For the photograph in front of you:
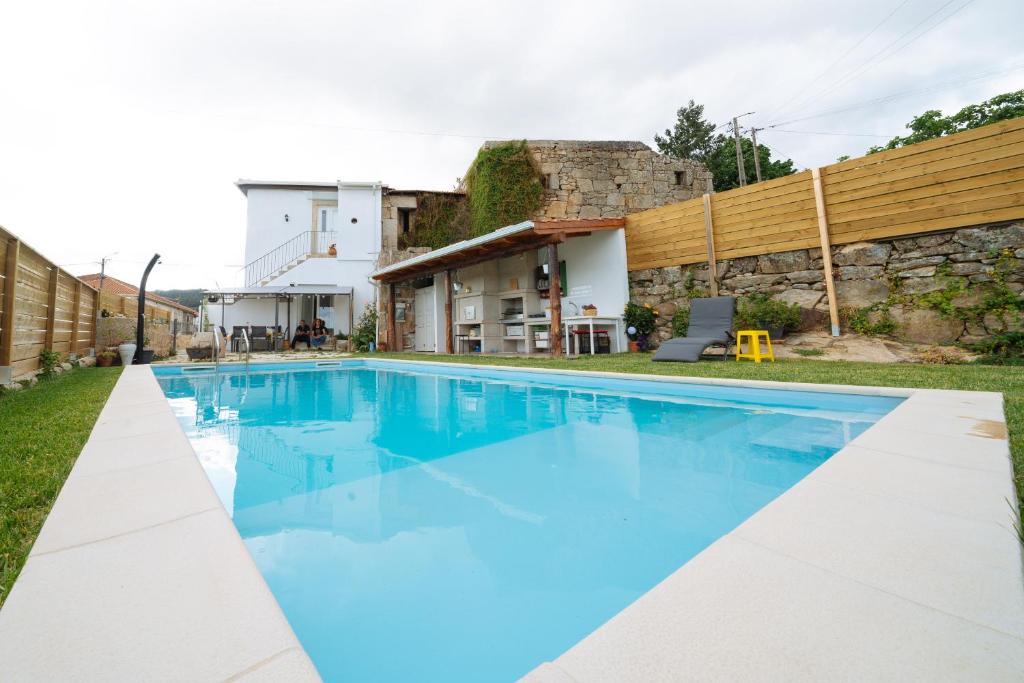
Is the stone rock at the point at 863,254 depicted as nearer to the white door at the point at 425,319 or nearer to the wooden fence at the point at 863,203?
the wooden fence at the point at 863,203

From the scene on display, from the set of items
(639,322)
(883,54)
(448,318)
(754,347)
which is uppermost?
(883,54)

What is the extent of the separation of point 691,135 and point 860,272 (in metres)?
19.2

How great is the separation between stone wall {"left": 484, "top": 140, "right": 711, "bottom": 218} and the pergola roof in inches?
182

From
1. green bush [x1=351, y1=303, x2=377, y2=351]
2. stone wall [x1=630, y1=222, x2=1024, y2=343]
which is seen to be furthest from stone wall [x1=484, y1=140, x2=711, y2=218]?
stone wall [x1=630, y1=222, x2=1024, y2=343]

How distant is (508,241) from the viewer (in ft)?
28.1

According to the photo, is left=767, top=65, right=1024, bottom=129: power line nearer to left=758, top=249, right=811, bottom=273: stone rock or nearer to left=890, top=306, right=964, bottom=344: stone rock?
left=758, top=249, right=811, bottom=273: stone rock

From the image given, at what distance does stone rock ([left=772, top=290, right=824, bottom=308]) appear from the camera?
6.71m

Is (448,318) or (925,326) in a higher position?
(448,318)

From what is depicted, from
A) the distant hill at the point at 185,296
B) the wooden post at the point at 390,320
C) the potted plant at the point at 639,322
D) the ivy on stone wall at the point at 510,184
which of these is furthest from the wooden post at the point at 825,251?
the distant hill at the point at 185,296

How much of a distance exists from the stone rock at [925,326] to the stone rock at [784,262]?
4.63ft

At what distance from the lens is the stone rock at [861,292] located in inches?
240

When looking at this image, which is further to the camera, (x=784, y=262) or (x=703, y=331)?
(x=784, y=262)

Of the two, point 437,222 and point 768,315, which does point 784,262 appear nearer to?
point 768,315

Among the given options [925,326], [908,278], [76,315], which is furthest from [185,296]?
[925,326]
